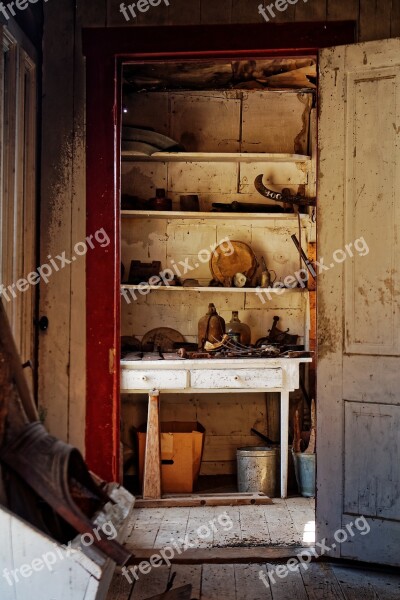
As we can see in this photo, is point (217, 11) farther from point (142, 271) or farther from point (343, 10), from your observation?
point (142, 271)

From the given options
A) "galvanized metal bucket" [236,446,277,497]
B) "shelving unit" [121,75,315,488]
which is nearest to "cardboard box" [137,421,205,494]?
"galvanized metal bucket" [236,446,277,497]

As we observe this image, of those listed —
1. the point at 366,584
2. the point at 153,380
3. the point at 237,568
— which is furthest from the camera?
the point at 153,380

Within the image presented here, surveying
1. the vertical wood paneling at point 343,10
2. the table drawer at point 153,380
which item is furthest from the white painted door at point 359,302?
the table drawer at point 153,380

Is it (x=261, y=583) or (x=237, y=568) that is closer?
(x=261, y=583)

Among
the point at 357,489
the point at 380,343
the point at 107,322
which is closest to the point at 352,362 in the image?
the point at 380,343

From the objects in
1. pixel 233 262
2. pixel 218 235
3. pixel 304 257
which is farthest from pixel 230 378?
pixel 218 235

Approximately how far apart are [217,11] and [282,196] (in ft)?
6.34

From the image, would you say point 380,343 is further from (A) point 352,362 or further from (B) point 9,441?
(B) point 9,441

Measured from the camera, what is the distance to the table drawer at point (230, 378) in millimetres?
4746

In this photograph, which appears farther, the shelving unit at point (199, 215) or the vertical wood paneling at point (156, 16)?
the shelving unit at point (199, 215)

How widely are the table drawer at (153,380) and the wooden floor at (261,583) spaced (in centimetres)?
149

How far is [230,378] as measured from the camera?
4.75 meters

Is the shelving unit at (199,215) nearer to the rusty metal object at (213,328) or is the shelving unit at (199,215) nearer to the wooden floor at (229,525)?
the rusty metal object at (213,328)

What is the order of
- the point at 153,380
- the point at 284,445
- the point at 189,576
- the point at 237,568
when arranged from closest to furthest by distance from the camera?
1. the point at 189,576
2. the point at 237,568
3. the point at 153,380
4. the point at 284,445
